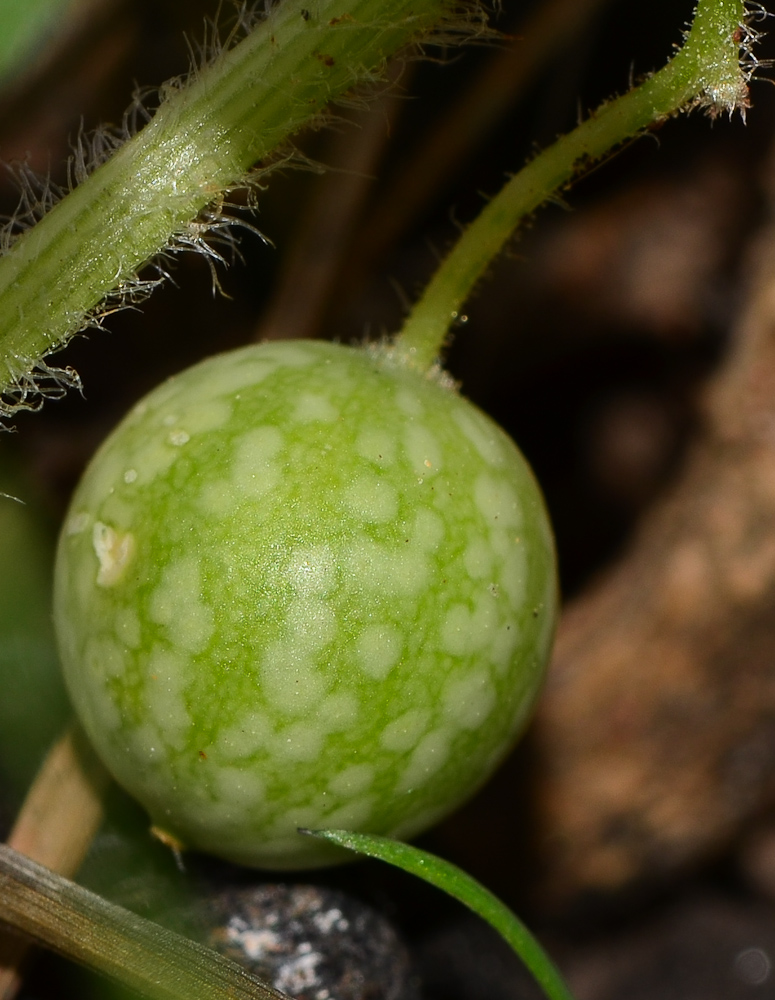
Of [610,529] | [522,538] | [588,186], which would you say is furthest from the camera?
[588,186]

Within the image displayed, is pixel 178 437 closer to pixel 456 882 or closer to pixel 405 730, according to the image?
pixel 405 730

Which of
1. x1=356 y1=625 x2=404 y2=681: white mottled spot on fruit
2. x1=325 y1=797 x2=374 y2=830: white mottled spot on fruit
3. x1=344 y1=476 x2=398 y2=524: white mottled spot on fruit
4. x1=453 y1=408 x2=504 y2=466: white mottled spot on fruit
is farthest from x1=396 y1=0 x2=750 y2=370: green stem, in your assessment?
x1=325 y1=797 x2=374 y2=830: white mottled spot on fruit

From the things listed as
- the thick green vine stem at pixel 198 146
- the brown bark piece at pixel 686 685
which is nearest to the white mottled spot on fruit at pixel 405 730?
the thick green vine stem at pixel 198 146

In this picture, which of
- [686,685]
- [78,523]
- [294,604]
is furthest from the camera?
[686,685]

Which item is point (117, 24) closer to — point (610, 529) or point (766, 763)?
point (610, 529)

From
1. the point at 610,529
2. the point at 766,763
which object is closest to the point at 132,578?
the point at 766,763

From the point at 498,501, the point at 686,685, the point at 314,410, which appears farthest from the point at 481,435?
the point at 686,685

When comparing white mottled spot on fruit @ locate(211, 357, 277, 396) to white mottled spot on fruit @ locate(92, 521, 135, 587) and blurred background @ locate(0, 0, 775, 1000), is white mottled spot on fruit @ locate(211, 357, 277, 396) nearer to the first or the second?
white mottled spot on fruit @ locate(92, 521, 135, 587)
